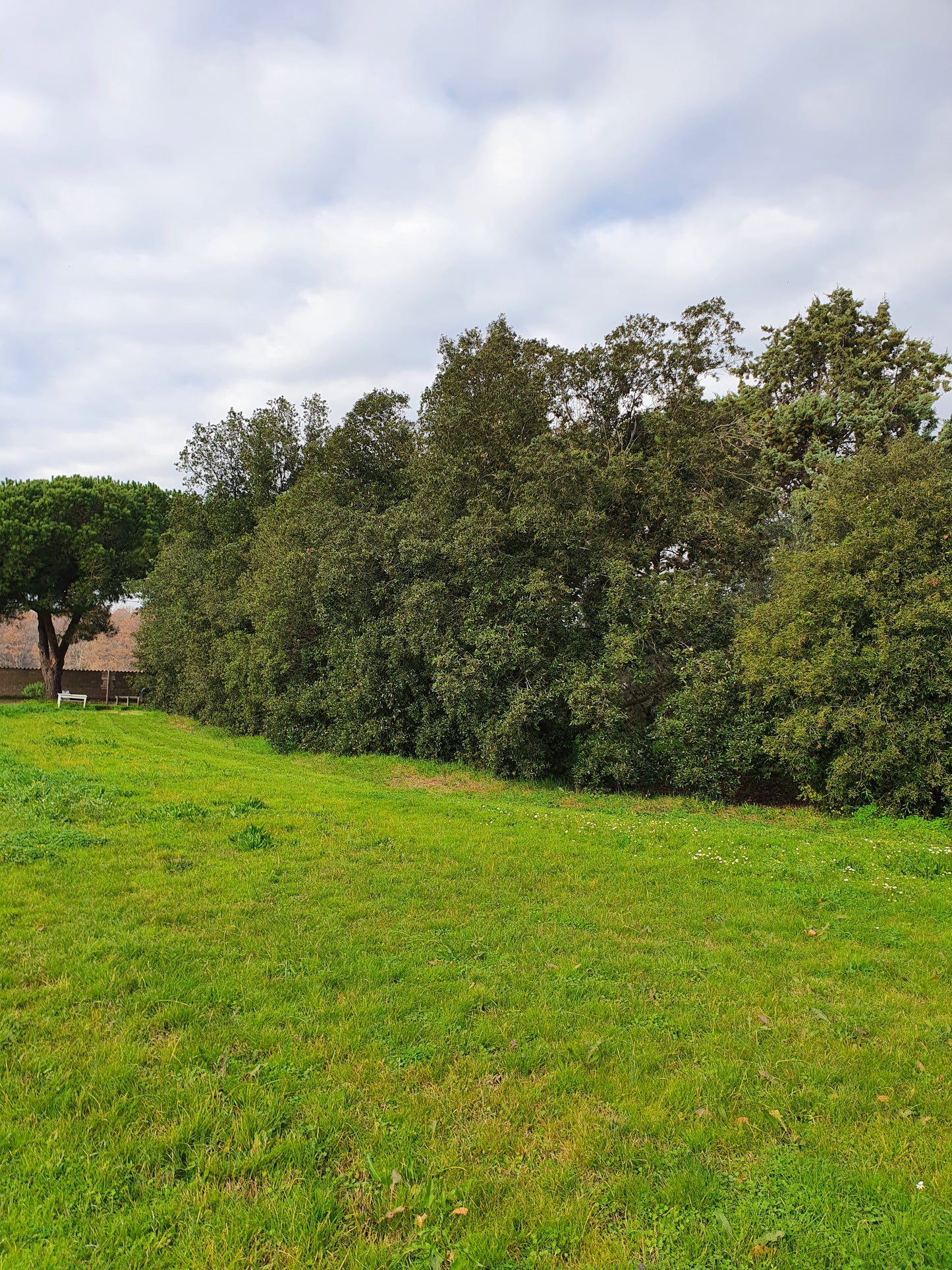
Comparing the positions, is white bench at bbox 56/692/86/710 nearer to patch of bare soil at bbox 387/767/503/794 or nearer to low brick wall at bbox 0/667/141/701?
low brick wall at bbox 0/667/141/701

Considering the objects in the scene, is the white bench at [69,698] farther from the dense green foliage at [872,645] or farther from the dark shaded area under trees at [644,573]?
the dense green foliage at [872,645]

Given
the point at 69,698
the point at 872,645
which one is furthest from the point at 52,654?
the point at 872,645

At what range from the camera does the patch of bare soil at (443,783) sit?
14.6 m

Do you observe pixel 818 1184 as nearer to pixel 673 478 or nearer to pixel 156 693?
pixel 673 478

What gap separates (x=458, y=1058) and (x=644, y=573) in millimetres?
12906

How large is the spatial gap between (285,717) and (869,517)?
16274 mm

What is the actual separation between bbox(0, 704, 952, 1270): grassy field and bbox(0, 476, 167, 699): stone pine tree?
29.3 metres

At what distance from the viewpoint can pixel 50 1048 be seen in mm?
3436

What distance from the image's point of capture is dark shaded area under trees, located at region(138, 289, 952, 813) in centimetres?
1156

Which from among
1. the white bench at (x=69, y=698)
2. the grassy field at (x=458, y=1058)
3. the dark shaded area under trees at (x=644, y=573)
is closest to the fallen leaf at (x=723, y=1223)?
the grassy field at (x=458, y=1058)

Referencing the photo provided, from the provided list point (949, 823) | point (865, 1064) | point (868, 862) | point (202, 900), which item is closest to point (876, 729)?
point (949, 823)

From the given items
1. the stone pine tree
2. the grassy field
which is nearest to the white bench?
the stone pine tree

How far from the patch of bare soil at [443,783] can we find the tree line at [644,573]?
0.62 metres

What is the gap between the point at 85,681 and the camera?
4303 centimetres
